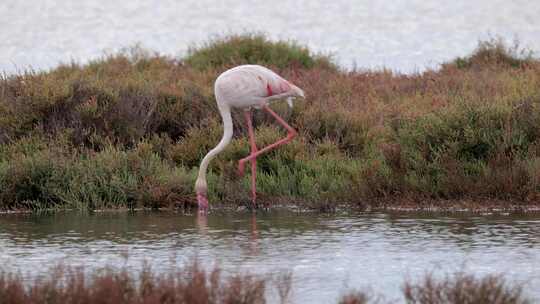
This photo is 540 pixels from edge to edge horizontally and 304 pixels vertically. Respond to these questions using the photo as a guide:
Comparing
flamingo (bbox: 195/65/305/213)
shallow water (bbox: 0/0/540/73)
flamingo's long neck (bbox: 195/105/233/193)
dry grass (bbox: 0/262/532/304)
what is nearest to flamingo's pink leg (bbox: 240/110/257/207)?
flamingo (bbox: 195/65/305/213)

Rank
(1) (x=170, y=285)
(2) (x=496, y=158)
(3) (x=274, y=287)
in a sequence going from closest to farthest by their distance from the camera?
(1) (x=170, y=285) < (3) (x=274, y=287) < (2) (x=496, y=158)

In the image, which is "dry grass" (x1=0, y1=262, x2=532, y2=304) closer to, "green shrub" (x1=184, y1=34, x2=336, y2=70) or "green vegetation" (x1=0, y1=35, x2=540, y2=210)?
"green vegetation" (x1=0, y1=35, x2=540, y2=210)

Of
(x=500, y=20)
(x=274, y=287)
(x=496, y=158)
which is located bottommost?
(x=274, y=287)

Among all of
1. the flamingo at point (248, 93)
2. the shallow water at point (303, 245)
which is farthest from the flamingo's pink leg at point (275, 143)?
the shallow water at point (303, 245)

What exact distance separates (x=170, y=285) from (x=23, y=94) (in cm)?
879

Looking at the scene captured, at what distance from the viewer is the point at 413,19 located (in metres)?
53.2

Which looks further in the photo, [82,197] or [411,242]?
[82,197]

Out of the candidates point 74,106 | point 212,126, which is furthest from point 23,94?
point 212,126

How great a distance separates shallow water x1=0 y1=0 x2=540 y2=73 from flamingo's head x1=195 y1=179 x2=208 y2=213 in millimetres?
22581

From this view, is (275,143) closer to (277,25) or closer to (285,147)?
(285,147)

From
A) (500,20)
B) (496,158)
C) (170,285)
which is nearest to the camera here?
(170,285)

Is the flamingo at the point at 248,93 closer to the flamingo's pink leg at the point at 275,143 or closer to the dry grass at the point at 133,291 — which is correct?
the flamingo's pink leg at the point at 275,143

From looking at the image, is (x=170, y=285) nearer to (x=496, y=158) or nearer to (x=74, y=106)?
(x=496, y=158)

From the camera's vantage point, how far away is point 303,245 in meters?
11.7
